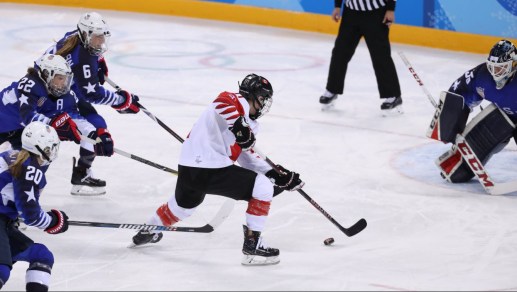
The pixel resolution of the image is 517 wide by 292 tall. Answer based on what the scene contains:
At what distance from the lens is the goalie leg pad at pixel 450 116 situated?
5.22m

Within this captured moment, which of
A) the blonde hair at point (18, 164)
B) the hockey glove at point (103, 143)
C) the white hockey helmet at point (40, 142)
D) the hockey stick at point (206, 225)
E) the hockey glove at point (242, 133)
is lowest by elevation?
the hockey stick at point (206, 225)

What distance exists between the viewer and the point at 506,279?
3.87 m

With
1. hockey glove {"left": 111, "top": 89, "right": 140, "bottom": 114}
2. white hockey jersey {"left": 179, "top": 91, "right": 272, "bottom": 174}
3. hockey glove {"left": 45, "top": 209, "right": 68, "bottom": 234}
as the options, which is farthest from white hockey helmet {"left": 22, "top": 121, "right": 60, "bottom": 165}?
hockey glove {"left": 111, "top": 89, "right": 140, "bottom": 114}

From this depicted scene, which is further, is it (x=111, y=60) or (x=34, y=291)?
(x=111, y=60)

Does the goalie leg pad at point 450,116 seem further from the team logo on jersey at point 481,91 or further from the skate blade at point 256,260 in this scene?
the skate blade at point 256,260

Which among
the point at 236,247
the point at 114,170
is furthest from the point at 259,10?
the point at 236,247

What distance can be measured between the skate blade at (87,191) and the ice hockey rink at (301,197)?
43 millimetres

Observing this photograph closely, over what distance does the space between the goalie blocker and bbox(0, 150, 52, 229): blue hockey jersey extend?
2.54 metres

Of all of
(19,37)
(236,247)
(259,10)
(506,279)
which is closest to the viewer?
(506,279)

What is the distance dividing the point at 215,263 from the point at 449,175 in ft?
5.90

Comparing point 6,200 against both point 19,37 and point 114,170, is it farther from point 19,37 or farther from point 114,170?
point 19,37

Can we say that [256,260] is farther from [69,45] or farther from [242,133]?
[69,45]

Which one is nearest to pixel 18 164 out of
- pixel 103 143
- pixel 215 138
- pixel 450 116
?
pixel 215 138

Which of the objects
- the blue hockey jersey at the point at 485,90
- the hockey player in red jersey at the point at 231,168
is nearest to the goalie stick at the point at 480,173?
the blue hockey jersey at the point at 485,90
